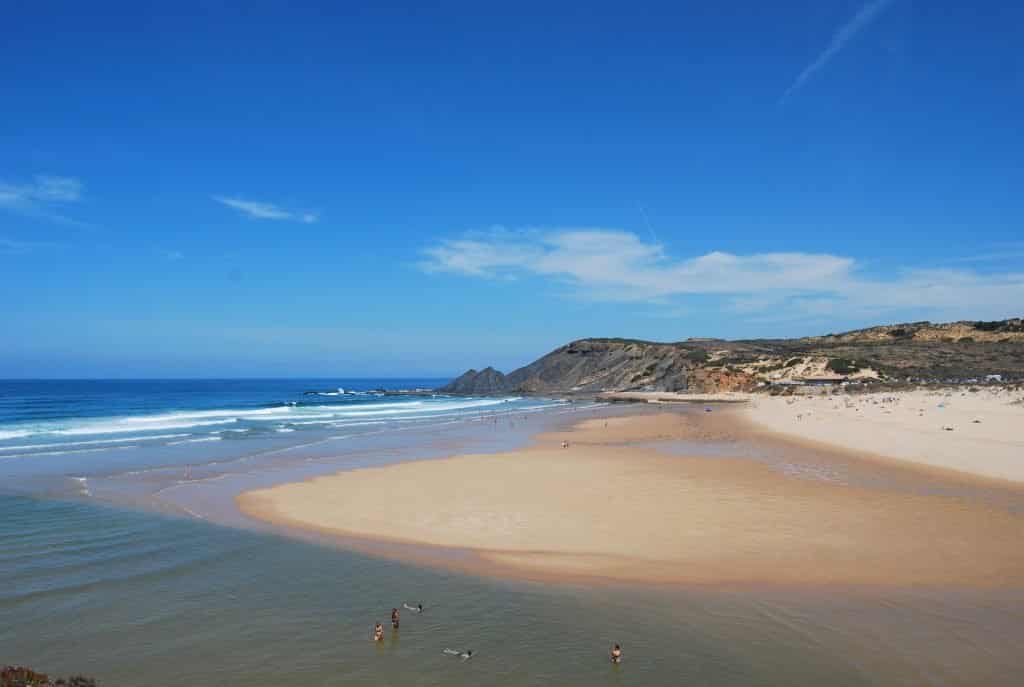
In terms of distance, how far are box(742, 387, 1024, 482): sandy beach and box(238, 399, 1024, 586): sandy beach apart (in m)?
6.47

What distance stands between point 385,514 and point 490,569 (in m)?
5.74

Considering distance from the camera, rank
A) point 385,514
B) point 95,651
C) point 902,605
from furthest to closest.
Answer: point 385,514 → point 902,605 → point 95,651

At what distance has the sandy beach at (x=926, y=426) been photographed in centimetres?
2489

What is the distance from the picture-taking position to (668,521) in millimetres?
Answer: 16984

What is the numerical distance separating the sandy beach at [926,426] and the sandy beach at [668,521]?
21.2ft

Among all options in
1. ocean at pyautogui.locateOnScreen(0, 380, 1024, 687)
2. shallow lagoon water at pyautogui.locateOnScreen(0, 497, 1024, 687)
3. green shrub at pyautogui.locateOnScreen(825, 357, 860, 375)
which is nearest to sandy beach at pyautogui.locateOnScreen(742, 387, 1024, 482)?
shallow lagoon water at pyautogui.locateOnScreen(0, 497, 1024, 687)

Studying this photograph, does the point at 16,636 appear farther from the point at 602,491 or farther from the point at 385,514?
the point at 602,491

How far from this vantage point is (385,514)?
1833 centimetres

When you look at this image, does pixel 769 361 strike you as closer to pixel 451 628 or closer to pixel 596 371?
pixel 596 371

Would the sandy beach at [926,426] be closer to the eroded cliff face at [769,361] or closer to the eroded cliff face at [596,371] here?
the eroded cliff face at [769,361]

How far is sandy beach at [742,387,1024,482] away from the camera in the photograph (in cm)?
2489

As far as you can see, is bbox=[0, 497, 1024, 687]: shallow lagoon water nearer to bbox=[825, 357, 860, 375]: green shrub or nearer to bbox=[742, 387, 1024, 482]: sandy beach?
bbox=[742, 387, 1024, 482]: sandy beach

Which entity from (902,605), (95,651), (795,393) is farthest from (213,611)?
(795,393)

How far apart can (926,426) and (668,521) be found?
24229 millimetres
